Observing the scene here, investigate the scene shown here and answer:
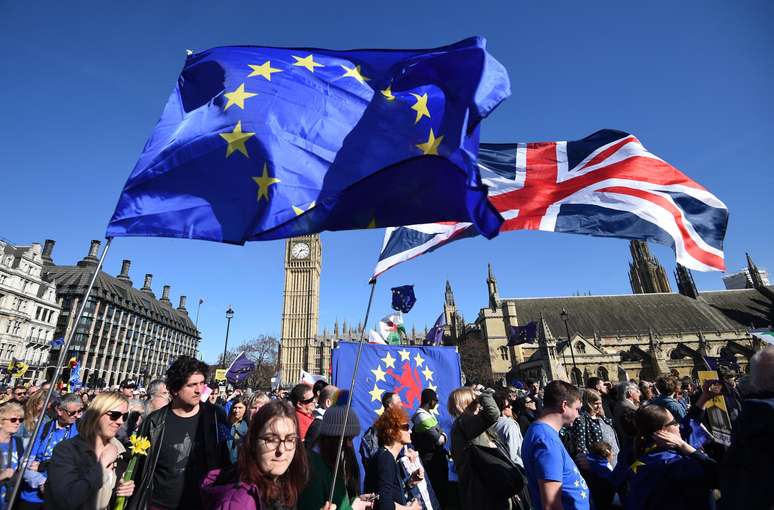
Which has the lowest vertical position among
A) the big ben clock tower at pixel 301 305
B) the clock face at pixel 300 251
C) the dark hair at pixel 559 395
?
the dark hair at pixel 559 395

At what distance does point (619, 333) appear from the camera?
48.8 metres

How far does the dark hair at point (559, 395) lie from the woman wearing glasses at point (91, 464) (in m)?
3.56

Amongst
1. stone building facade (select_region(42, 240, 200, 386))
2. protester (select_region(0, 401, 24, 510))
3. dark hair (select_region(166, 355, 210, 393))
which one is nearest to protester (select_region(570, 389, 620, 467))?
dark hair (select_region(166, 355, 210, 393))

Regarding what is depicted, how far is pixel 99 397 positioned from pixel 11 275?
61264 mm

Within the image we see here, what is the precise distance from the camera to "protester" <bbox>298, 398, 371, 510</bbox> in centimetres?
250

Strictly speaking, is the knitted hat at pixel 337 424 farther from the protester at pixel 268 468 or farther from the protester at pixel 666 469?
the protester at pixel 666 469

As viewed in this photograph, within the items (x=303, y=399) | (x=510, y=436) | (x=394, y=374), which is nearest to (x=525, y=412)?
(x=510, y=436)

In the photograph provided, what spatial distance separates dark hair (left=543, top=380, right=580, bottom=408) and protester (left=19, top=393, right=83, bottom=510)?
4.91m

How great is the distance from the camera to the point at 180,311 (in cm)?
10569

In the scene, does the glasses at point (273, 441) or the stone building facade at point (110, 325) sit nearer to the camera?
the glasses at point (273, 441)

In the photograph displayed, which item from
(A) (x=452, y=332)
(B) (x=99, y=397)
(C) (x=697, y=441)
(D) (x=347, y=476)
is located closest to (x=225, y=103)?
(B) (x=99, y=397)

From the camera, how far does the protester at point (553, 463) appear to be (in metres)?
2.90

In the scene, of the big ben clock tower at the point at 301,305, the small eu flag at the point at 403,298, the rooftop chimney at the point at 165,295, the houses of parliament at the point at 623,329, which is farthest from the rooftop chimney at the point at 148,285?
the small eu flag at the point at 403,298

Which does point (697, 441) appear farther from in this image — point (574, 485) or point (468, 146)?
point (468, 146)
